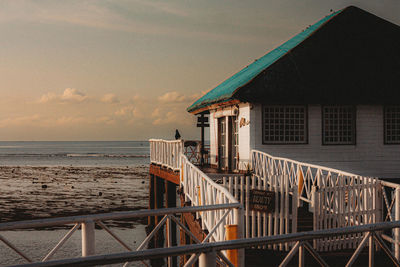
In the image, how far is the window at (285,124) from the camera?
1797 cm

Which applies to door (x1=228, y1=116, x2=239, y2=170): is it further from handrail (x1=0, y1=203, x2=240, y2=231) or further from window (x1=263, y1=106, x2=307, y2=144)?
handrail (x1=0, y1=203, x2=240, y2=231)

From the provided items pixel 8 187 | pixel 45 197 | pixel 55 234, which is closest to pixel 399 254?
pixel 55 234

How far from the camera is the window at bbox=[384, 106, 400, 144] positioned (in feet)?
61.0

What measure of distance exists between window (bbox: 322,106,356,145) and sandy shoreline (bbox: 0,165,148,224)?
19.3 meters

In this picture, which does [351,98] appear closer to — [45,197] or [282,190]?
[282,190]

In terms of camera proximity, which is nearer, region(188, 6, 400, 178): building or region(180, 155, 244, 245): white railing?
region(180, 155, 244, 245): white railing

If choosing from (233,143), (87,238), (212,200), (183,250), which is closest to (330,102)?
(233,143)

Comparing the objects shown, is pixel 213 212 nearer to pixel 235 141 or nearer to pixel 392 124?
pixel 235 141

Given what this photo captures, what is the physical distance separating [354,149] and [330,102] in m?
2.20

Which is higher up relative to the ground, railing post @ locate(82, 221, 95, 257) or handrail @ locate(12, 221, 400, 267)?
handrail @ locate(12, 221, 400, 267)

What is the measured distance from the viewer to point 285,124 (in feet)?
59.1

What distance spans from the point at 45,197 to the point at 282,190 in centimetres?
3290

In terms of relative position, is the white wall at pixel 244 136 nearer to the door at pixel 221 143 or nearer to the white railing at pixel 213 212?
the white railing at pixel 213 212

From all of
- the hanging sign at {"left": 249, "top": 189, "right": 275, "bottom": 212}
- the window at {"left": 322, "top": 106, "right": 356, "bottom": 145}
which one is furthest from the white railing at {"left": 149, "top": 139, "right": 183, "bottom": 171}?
the hanging sign at {"left": 249, "top": 189, "right": 275, "bottom": 212}
